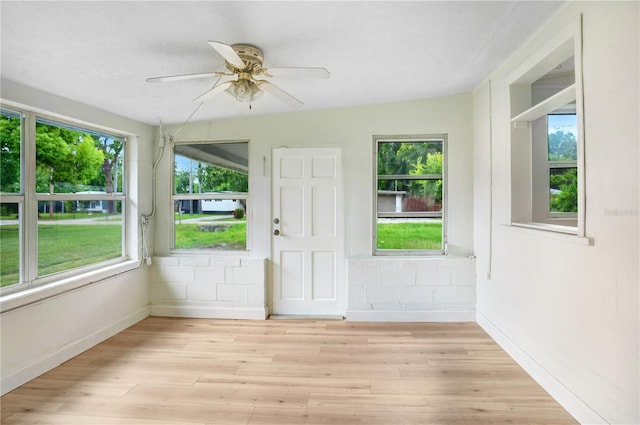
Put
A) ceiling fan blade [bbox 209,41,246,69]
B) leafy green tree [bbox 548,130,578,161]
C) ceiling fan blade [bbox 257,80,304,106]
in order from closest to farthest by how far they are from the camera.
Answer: ceiling fan blade [bbox 209,41,246,69] < ceiling fan blade [bbox 257,80,304,106] < leafy green tree [bbox 548,130,578,161]

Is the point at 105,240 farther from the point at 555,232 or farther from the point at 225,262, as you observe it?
the point at 555,232

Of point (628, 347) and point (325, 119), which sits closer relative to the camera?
point (628, 347)

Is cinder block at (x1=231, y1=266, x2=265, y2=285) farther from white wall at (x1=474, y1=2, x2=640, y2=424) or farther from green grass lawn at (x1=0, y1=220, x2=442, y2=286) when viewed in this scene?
white wall at (x1=474, y1=2, x2=640, y2=424)

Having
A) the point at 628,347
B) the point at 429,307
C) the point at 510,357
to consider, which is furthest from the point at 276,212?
the point at 628,347

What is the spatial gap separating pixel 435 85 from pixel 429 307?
7.80 feet

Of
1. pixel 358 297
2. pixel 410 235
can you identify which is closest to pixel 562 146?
pixel 410 235

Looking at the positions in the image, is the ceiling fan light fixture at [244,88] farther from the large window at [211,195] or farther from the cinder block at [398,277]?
the cinder block at [398,277]

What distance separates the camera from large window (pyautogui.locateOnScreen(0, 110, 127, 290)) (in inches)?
91.7

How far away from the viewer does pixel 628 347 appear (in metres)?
1.56

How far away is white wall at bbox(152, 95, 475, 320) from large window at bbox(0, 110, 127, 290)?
0.66m

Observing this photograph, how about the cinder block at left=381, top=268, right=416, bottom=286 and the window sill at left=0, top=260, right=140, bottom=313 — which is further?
the cinder block at left=381, top=268, right=416, bottom=286

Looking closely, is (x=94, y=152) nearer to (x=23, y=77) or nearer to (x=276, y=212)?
(x=23, y=77)

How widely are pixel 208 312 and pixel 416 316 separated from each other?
2383 mm

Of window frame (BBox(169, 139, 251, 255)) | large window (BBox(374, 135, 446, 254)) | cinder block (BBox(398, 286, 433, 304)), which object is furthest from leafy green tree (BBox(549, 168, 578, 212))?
window frame (BBox(169, 139, 251, 255))
